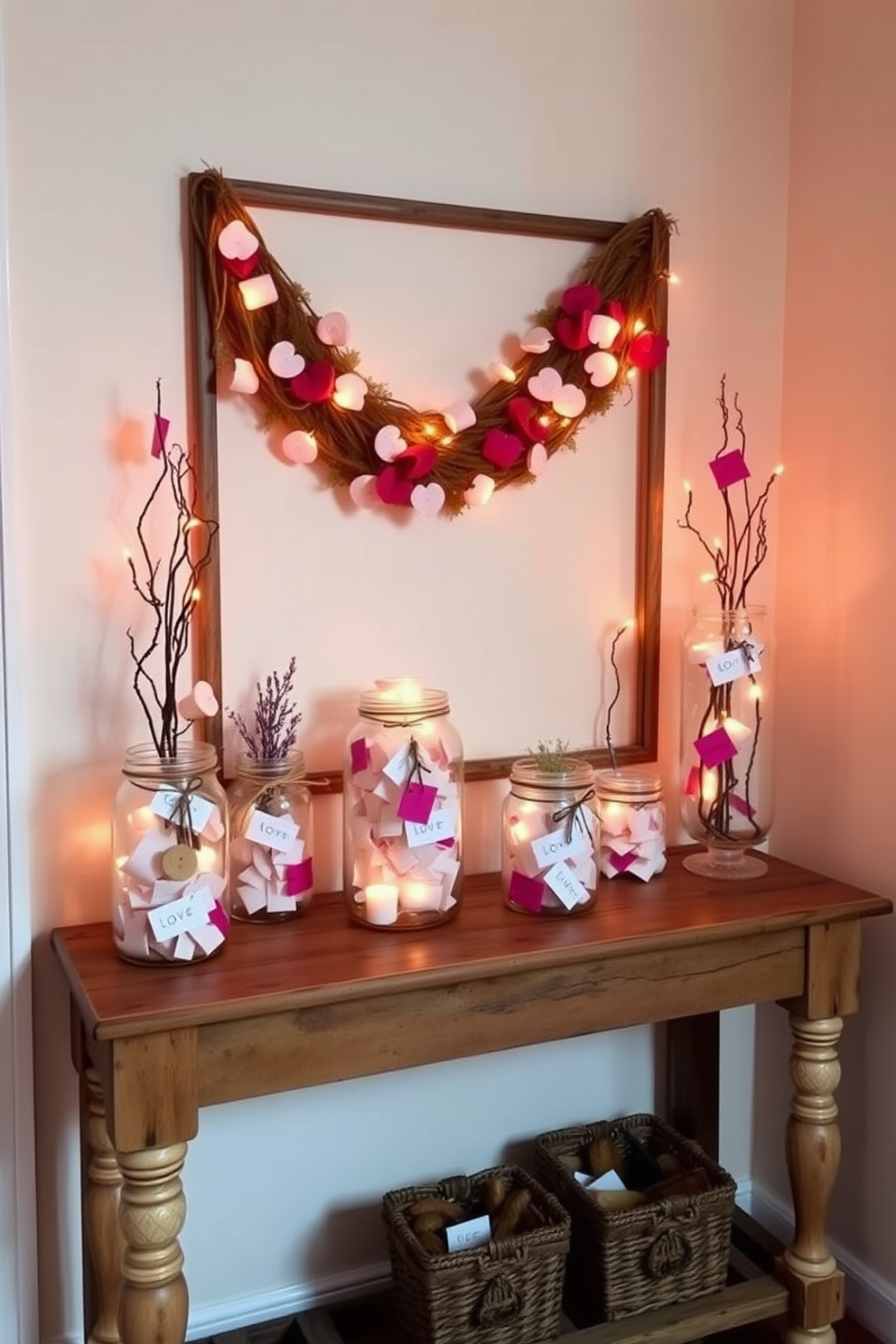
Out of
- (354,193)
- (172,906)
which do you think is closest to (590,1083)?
(172,906)

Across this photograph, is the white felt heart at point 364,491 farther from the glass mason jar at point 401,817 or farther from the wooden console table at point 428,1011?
the wooden console table at point 428,1011

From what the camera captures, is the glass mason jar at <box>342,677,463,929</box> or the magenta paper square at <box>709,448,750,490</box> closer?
the glass mason jar at <box>342,677,463,929</box>

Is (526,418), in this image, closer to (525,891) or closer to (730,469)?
(730,469)

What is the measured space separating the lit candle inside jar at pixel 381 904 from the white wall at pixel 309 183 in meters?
0.41

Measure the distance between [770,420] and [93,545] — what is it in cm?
126

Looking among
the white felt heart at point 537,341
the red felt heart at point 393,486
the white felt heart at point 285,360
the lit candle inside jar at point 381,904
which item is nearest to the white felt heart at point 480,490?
the red felt heart at point 393,486

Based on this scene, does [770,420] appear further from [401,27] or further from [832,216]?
[401,27]

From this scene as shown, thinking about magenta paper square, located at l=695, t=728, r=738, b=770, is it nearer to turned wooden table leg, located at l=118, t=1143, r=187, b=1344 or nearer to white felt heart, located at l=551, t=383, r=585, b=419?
white felt heart, located at l=551, t=383, r=585, b=419

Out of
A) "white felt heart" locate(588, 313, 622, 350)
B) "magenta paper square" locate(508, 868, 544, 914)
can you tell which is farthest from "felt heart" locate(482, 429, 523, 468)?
"magenta paper square" locate(508, 868, 544, 914)

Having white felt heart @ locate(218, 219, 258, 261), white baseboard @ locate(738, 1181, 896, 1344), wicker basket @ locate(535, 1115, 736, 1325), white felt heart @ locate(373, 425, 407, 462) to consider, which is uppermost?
white felt heart @ locate(218, 219, 258, 261)

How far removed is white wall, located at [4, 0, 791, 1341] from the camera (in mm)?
1771

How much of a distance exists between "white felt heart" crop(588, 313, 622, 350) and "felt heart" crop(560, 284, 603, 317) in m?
0.02

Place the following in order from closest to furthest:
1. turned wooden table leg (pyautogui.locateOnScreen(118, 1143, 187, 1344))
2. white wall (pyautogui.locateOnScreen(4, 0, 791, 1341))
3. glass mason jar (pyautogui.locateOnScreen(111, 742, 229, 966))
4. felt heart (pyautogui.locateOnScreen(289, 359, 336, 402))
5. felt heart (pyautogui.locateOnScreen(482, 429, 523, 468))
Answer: turned wooden table leg (pyautogui.locateOnScreen(118, 1143, 187, 1344))
glass mason jar (pyautogui.locateOnScreen(111, 742, 229, 966))
white wall (pyautogui.locateOnScreen(4, 0, 791, 1341))
felt heart (pyautogui.locateOnScreen(289, 359, 336, 402))
felt heart (pyautogui.locateOnScreen(482, 429, 523, 468))

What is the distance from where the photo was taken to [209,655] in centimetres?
188
